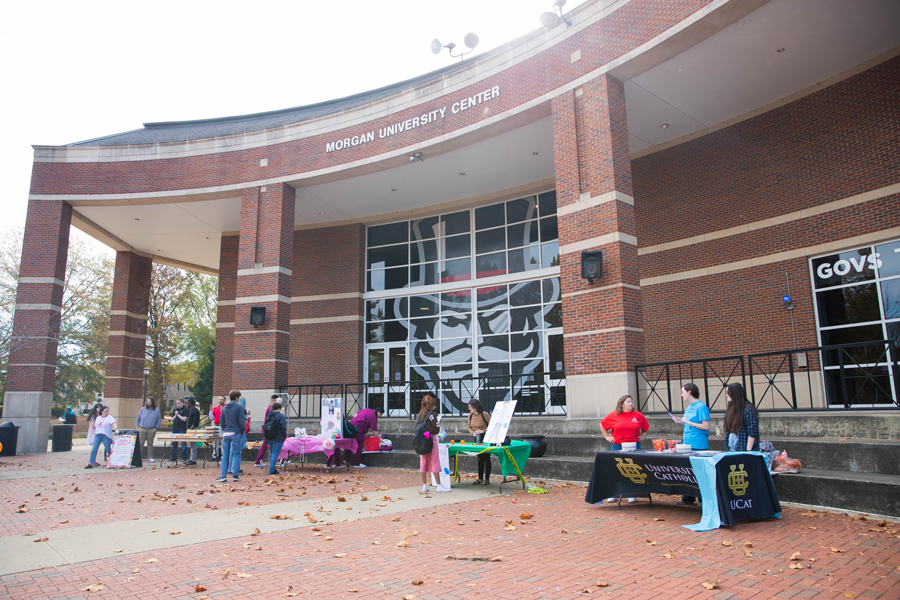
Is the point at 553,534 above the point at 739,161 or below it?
below

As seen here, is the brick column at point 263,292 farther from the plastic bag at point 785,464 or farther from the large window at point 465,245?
the plastic bag at point 785,464

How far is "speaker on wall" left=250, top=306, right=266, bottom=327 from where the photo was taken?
697 inches

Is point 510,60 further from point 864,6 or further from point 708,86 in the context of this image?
point 864,6

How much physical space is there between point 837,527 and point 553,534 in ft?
9.92

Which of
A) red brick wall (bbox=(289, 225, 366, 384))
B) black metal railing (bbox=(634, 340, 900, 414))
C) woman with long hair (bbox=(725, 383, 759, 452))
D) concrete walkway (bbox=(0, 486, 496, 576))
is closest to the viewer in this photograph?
concrete walkway (bbox=(0, 486, 496, 576))

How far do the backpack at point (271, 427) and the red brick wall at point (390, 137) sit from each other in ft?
28.1

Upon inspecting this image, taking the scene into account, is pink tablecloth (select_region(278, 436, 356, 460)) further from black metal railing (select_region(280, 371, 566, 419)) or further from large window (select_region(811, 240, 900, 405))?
large window (select_region(811, 240, 900, 405))

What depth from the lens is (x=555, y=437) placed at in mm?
11812

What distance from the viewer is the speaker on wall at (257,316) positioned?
17703 mm

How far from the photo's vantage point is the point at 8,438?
17625 mm

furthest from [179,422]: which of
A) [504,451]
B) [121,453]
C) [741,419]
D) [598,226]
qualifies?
[741,419]

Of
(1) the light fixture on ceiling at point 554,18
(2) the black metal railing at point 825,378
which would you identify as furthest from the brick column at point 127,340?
(2) the black metal railing at point 825,378

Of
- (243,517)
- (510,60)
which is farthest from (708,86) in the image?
(243,517)

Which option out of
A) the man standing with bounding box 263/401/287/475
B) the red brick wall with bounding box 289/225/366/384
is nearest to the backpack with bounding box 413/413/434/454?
the man standing with bounding box 263/401/287/475
